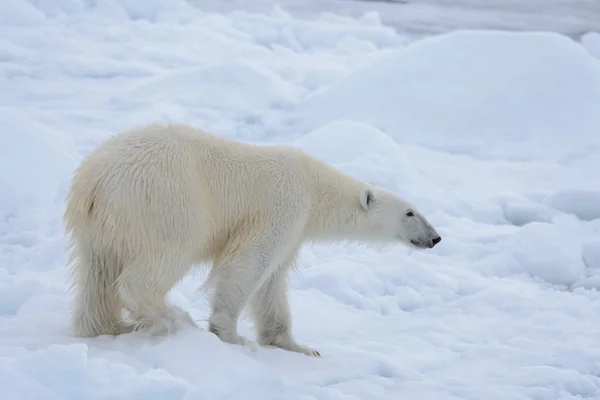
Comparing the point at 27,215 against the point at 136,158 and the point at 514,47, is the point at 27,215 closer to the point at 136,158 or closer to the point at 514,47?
the point at 136,158

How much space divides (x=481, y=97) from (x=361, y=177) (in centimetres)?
324

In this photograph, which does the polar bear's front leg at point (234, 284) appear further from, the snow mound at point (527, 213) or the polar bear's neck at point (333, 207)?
the snow mound at point (527, 213)

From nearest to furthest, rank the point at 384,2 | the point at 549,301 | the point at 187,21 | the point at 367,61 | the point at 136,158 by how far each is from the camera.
A: the point at 136,158
the point at 549,301
the point at 367,61
the point at 187,21
the point at 384,2

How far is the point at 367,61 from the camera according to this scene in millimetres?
13000

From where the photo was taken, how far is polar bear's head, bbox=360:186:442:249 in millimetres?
4211

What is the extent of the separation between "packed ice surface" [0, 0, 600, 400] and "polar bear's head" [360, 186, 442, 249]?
58cm

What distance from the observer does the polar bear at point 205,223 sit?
3355 mm

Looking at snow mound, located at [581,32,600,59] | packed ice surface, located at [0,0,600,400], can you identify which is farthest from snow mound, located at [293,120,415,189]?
snow mound, located at [581,32,600,59]

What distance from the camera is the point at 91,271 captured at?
11.3 ft

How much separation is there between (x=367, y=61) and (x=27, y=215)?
832 cm

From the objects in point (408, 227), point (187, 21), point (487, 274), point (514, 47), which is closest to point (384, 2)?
point (187, 21)

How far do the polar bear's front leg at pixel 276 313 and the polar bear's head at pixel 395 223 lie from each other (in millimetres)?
539

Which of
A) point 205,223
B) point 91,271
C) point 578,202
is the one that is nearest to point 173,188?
point 205,223

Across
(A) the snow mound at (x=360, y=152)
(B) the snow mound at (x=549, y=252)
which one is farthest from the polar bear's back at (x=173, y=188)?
(A) the snow mound at (x=360, y=152)
